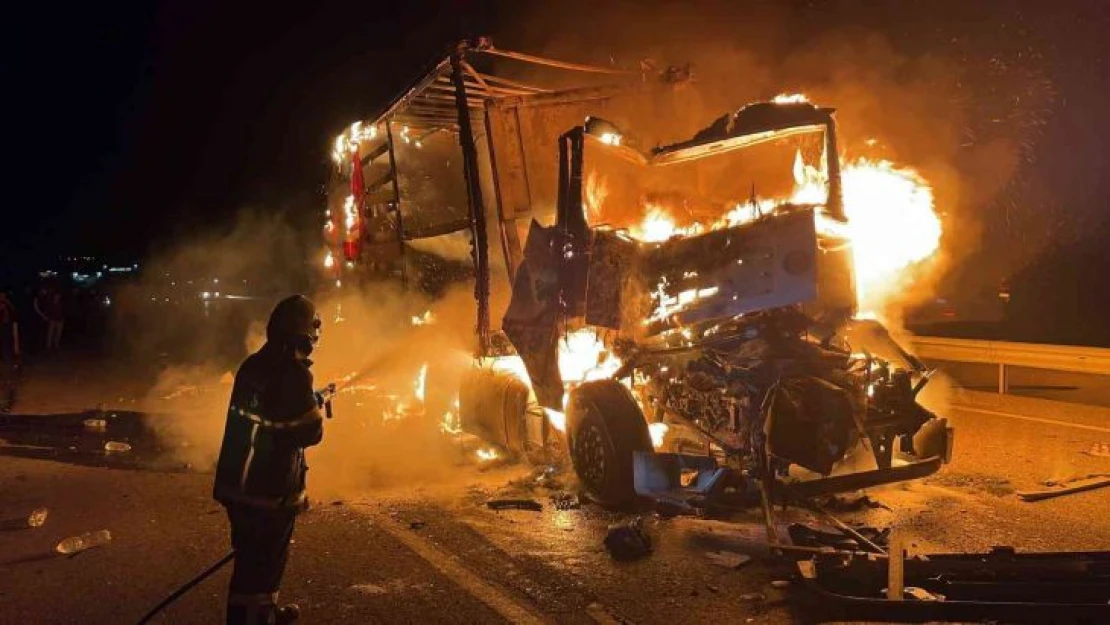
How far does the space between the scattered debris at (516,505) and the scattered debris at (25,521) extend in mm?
3294

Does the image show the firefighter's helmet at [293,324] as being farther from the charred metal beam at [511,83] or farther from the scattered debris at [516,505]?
the charred metal beam at [511,83]

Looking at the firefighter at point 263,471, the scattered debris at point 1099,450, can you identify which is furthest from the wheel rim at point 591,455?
the scattered debris at point 1099,450

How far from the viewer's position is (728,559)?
16.1 ft

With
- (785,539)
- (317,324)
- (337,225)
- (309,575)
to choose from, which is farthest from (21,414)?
(785,539)

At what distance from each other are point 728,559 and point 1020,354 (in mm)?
8446

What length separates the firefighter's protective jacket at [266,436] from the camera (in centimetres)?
372

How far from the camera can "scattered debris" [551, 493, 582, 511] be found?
20.2ft

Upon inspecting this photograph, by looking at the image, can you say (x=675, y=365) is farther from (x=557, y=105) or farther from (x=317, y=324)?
(x=557, y=105)

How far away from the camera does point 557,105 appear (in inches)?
334

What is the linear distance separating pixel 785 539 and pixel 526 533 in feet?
5.57

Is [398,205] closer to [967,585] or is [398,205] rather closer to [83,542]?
[83,542]

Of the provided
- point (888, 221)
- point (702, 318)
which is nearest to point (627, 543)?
point (702, 318)

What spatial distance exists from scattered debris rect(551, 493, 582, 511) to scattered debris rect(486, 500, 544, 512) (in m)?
0.14

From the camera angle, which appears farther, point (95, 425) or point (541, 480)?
point (95, 425)
